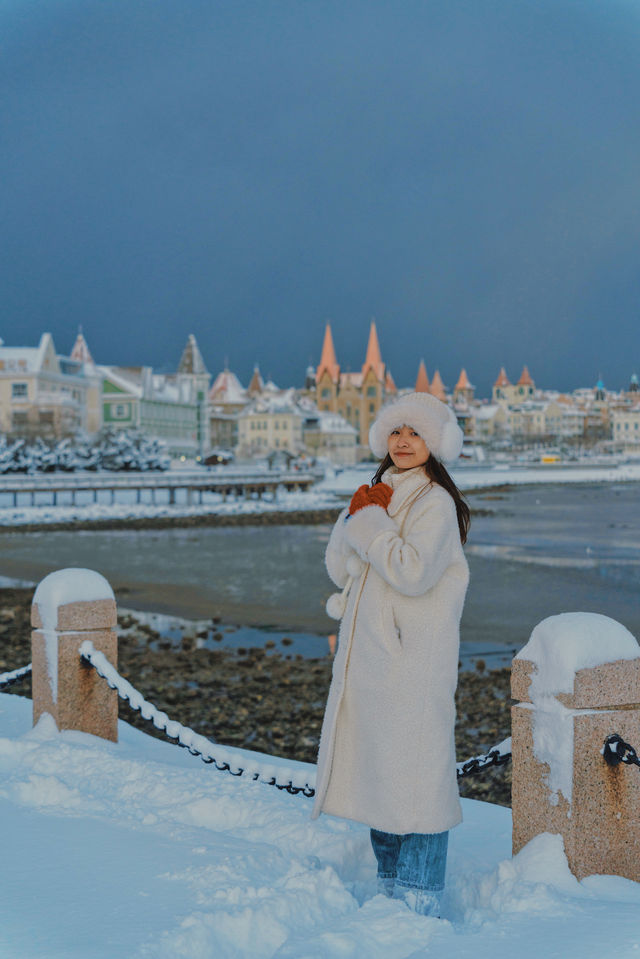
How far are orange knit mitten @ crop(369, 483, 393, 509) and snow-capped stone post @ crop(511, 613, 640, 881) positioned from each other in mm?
791

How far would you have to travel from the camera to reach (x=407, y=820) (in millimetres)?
3234

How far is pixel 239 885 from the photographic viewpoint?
3471 millimetres

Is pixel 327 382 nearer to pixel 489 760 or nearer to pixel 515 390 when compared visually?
pixel 515 390

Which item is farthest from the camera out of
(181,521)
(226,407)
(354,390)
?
(354,390)

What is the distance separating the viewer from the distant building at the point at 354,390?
423 ft

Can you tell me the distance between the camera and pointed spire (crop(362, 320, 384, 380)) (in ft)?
430

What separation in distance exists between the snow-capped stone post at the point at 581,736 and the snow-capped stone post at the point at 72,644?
2.85 m

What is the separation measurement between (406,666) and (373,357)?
430ft

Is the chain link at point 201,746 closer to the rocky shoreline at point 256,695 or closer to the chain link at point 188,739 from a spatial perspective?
the chain link at point 188,739

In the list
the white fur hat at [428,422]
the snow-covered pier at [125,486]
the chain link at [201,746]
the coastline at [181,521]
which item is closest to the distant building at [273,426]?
the snow-covered pier at [125,486]

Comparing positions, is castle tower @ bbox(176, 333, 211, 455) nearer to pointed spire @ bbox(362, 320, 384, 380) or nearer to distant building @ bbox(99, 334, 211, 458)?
distant building @ bbox(99, 334, 211, 458)

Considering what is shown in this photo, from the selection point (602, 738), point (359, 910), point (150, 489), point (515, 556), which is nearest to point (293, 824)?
point (359, 910)

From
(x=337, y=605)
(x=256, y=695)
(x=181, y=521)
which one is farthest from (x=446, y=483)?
(x=181, y=521)

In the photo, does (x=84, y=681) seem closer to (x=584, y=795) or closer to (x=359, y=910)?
(x=359, y=910)
